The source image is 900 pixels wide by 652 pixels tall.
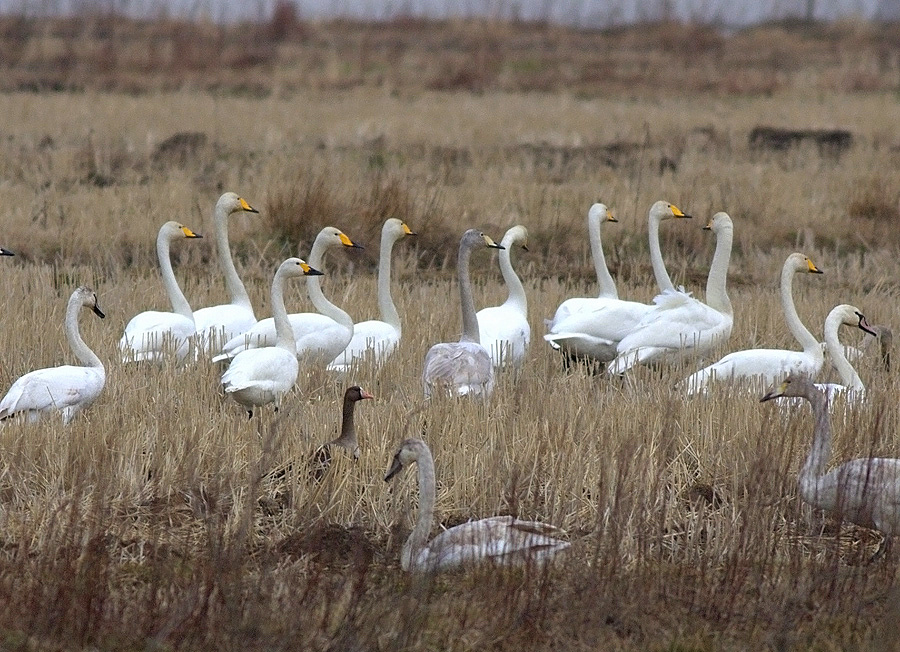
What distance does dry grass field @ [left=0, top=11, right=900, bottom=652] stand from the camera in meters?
4.63

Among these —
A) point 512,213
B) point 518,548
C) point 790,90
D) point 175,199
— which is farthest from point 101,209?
point 790,90

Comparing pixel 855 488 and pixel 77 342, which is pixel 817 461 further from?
pixel 77 342

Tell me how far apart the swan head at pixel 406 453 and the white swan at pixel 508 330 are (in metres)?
2.73

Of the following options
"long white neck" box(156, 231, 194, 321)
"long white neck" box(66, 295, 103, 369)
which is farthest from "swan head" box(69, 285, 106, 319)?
"long white neck" box(156, 231, 194, 321)

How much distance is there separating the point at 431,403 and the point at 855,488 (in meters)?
2.11

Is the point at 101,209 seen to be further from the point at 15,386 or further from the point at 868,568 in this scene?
the point at 868,568

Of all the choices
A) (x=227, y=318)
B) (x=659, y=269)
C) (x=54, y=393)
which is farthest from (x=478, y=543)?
(x=659, y=269)

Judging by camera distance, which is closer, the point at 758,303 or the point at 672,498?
the point at 672,498

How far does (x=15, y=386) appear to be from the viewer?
674 centimetres

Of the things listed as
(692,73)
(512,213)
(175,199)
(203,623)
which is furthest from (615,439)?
(692,73)

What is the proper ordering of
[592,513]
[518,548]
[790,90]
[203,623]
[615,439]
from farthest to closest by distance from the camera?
[790,90] → [615,439] → [592,513] → [518,548] → [203,623]

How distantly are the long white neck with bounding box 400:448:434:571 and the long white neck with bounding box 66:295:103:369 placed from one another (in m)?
2.45

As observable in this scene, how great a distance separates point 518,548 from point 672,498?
112 cm

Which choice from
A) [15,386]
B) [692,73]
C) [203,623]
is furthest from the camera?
[692,73]
